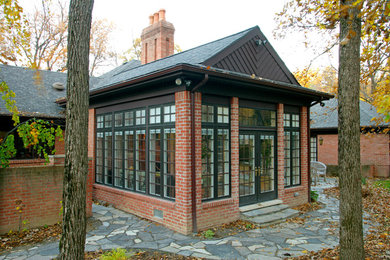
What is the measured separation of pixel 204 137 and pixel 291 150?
3768 millimetres

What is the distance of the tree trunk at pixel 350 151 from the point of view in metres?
4.14

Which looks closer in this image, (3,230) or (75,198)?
(75,198)

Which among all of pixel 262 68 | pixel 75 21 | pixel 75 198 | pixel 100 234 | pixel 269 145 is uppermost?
pixel 262 68

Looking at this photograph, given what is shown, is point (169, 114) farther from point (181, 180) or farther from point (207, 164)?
point (181, 180)

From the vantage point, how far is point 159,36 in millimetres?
13242

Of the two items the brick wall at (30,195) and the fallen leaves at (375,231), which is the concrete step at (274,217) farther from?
the brick wall at (30,195)

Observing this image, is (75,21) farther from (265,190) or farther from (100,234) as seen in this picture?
(265,190)

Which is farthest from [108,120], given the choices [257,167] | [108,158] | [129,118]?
[257,167]

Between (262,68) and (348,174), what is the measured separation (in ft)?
17.1

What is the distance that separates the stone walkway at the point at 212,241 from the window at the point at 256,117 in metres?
2.75

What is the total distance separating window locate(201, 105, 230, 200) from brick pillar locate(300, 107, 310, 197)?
3.53 m

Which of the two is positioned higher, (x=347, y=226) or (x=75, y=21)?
(x=75, y=21)

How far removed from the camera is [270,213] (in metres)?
7.66

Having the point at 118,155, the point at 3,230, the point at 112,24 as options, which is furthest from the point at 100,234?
the point at 112,24
